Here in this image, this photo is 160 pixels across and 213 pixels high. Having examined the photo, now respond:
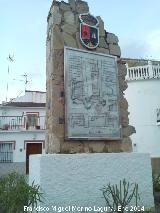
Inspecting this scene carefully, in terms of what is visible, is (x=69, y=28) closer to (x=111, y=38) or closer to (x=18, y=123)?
(x=111, y=38)

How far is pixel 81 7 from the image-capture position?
604 centimetres

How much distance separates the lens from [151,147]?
15.5 meters

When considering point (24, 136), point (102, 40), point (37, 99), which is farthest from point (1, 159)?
point (102, 40)

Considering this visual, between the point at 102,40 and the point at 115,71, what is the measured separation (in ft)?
2.31

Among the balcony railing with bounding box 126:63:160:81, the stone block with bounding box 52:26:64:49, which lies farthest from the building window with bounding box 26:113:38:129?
the stone block with bounding box 52:26:64:49

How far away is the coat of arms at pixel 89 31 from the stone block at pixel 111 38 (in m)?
0.30

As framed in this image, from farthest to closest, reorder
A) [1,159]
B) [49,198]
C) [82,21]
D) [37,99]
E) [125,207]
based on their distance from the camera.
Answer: [37,99] → [1,159] → [82,21] → [125,207] → [49,198]

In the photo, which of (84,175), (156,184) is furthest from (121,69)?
(156,184)

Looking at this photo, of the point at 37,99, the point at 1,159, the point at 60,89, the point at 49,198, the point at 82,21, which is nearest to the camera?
the point at 49,198

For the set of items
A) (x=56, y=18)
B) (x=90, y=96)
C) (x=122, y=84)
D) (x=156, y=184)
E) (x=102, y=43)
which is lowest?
(x=156, y=184)

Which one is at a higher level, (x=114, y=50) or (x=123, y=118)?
(x=114, y=50)

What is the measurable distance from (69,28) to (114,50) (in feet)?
3.52

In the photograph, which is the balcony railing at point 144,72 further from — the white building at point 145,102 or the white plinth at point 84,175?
the white plinth at point 84,175

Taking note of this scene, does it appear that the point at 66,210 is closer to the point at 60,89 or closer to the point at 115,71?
the point at 60,89
